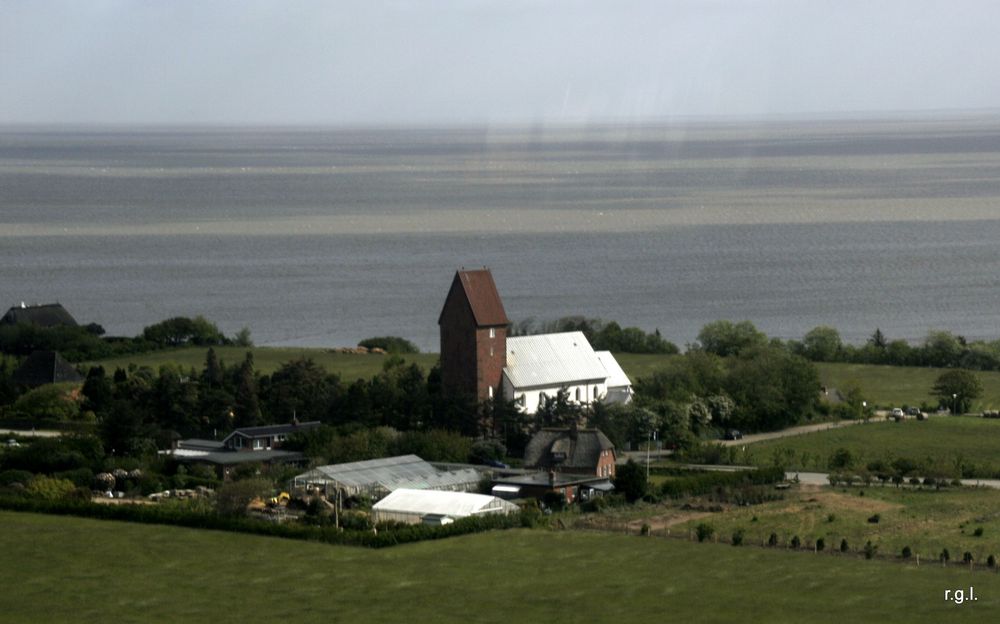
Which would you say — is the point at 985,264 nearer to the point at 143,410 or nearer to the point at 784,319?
the point at 784,319

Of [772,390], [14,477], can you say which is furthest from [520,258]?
[14,477]

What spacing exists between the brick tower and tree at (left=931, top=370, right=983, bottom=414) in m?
15.4

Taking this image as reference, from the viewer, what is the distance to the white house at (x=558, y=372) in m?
54.0

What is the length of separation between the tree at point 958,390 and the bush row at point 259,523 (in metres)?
23.2

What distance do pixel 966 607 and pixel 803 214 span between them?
13463 centimetres

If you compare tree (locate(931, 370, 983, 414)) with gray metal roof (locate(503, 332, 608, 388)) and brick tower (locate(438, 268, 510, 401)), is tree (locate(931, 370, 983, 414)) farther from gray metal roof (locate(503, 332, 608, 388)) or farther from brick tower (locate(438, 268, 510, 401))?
brick tower (locate(438, 268, 510, 401))

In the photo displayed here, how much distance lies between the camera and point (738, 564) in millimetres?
34312

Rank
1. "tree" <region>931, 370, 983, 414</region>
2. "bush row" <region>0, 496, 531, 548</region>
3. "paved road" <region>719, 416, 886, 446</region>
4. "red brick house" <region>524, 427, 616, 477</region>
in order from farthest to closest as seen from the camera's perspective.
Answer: "tree" <region>931, 370, 983, 414</region> → "paved road" <region>719, 416, 886, 446</region> → "red brick house" <region>524, 427, 616, 477</region> → "bush row" <region>0, 496, 531, 548</region>

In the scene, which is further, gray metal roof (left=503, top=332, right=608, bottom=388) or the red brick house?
gray metal roof (left=503, top=332, right=608, bottom=388)

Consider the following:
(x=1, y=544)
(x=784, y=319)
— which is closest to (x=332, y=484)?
(x=1, y=544)

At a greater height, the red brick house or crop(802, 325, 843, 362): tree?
crop(802, 325, 843, 362): tree

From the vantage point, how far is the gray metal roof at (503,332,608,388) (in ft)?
178

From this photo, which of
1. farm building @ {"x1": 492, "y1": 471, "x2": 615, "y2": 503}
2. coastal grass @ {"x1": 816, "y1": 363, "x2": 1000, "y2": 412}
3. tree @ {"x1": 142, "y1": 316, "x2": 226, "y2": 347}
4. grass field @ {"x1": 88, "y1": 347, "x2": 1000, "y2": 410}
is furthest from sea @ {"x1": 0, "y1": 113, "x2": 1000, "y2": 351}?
farm building @ {"x1": 492, "y1": 471, "x2": 615, "y2": 503}

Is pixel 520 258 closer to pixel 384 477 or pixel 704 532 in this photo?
pixel 384 477
